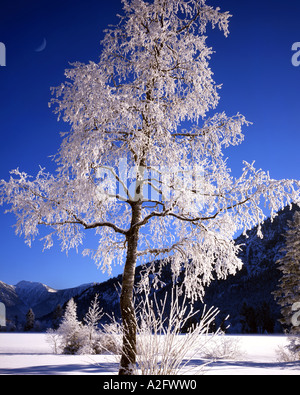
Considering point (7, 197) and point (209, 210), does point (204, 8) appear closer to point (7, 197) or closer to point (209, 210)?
point (209, 210)

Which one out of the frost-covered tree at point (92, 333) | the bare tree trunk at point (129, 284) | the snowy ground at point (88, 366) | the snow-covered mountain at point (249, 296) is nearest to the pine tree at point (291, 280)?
the snowy ground at point (88, 366)

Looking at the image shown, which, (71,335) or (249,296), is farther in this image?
(249,296)

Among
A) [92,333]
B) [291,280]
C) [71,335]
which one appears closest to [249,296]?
[291,280]

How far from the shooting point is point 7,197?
6008mm

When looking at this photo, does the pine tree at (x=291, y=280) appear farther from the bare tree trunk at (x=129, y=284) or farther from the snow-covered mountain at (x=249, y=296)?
the snow-covered mountain at (x=249, y=296)

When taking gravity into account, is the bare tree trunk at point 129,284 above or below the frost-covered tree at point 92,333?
above

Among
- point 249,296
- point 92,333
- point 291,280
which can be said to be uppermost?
point 291,280

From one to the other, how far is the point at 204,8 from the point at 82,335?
22.5 metres

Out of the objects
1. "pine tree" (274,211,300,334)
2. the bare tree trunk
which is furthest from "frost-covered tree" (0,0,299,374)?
"pine tree" (274,211,300,334)

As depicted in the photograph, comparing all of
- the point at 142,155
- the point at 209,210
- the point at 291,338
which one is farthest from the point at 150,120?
the point at 291,338

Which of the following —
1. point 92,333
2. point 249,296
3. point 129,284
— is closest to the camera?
point 129,284

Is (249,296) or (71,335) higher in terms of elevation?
(71,335)

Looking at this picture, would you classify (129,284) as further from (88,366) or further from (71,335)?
(71,335)

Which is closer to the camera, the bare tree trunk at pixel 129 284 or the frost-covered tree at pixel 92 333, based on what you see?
the bare tree trunk at pixel 129 284
